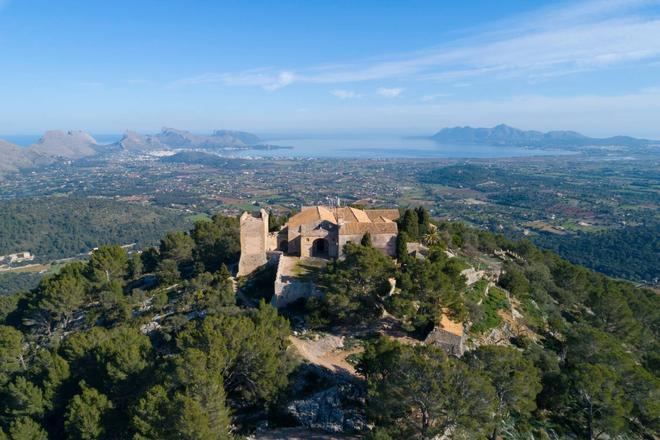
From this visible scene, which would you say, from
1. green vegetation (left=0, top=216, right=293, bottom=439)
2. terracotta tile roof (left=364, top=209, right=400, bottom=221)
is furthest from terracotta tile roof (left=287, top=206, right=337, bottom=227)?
green vegetation (left=0, top=216, right=293, bottom=439)

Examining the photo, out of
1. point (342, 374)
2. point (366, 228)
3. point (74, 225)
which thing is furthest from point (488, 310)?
point (74, 225)

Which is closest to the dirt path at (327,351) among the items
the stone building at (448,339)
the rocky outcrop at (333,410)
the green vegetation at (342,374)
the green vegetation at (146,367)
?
the green vegetation at (342,374)

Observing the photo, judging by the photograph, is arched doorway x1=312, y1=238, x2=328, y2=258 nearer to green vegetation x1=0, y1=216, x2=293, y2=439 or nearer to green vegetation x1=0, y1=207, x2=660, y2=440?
green vegetation x1=0, y1=207, x2=660, y2=440

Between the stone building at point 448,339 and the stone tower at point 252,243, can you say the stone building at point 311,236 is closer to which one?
the stone tower at point 252,243

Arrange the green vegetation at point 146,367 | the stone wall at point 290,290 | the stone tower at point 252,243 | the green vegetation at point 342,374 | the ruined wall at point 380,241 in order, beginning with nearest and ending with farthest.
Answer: the green vegetation at point 342,374 < the green vegetation at point 146,367 < the stone wall at point 290,290 < the ruined wall at point 380,241 < the stone tower at point 252,243

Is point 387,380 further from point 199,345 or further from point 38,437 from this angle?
point 38,437

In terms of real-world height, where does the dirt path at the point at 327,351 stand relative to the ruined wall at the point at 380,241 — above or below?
below

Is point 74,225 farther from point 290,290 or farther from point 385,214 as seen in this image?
point 290,290
